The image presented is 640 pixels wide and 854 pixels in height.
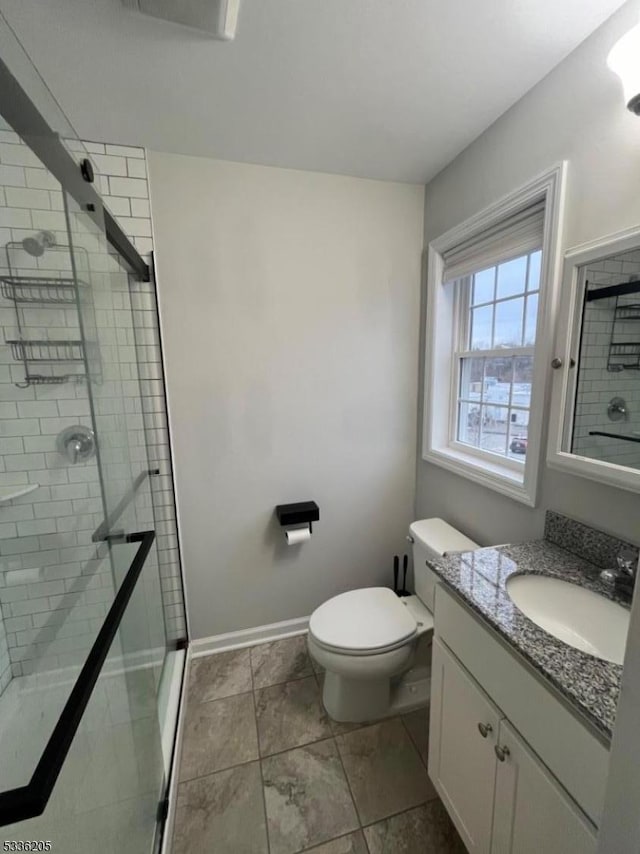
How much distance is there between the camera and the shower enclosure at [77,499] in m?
0.97

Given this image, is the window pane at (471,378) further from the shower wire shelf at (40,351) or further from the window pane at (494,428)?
the shower wire shelf at (40,351)

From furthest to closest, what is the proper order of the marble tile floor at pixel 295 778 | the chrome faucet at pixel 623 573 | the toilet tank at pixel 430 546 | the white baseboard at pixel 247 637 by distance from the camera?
1. the white baseboard at pixel 247 637
2. the toilet tank at pixel 430 546
3. the marble tile floor at pixel 295 778
4. the chrome faucet at pixel 623 573

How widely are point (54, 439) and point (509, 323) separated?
1998mm

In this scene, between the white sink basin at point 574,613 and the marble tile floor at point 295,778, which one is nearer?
the white sink basin at point 574,613

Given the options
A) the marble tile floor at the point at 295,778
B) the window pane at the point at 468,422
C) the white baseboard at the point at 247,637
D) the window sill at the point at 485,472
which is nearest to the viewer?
the marble tile floor at the point at 295,778

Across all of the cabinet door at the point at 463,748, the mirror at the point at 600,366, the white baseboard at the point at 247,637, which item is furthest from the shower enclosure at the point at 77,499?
the mirror at the point at 600,366

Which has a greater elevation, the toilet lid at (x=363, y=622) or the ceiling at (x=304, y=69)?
Result: the ceiling at (x=304, y=69)

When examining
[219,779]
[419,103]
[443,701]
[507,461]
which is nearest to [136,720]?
[219,779]

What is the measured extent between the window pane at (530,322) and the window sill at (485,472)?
554 millimetres

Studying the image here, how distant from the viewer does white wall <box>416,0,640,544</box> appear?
99 centimetres

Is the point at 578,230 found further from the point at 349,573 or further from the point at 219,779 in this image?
the point at 219,779

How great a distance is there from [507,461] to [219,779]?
173cm

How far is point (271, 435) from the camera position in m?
1.85

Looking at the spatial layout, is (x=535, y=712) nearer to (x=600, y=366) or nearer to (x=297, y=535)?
(x=600, y=366)
